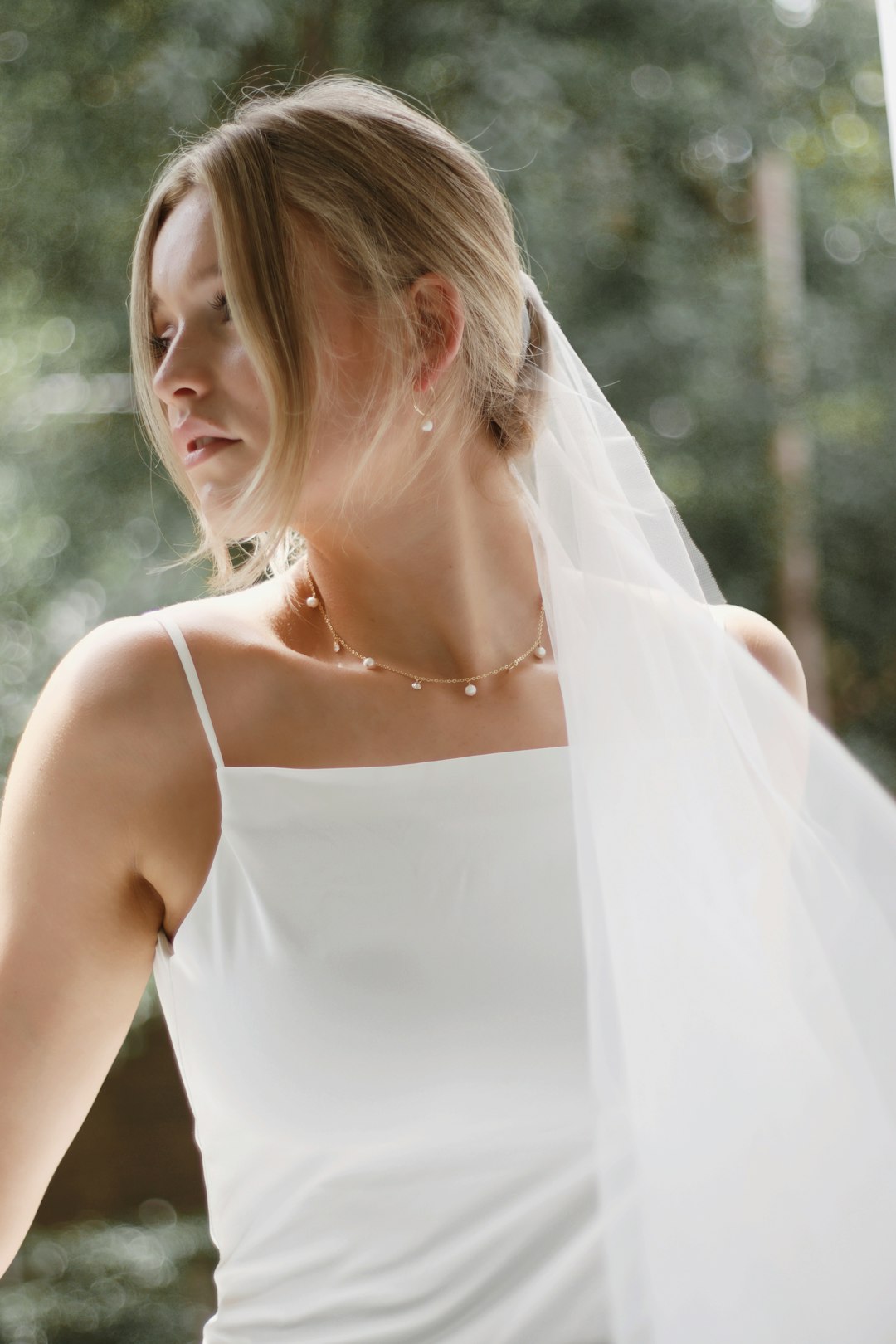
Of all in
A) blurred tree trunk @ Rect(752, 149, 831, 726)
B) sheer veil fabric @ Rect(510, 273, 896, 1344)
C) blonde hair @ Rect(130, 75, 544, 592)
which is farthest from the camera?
blurred tree trunk @ Rect(752, 149, 831, 726)

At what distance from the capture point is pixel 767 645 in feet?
3.58

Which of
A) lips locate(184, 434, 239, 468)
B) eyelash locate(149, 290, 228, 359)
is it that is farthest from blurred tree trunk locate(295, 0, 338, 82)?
lips locate(184, 434, 239, 468)

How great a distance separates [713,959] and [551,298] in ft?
4.17

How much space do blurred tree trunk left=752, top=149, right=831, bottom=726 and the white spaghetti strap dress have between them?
3.99 feet

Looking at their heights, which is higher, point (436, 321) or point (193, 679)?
point (436, 321)

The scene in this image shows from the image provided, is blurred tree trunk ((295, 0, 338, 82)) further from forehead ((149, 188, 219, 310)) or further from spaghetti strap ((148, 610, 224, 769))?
spaghetti strap ((148, 610, 224, 769))

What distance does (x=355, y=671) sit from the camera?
39.8 inches

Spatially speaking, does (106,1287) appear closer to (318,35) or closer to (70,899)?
(70,899)

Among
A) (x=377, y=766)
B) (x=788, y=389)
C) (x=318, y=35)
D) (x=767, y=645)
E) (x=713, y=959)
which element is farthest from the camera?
(x=788, y=389)

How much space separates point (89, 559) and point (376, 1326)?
1170mm

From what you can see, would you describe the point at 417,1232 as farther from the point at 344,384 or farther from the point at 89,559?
the point at 89,559

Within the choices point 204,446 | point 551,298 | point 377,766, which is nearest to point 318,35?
point 551,298

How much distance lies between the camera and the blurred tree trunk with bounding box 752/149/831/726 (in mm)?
1970

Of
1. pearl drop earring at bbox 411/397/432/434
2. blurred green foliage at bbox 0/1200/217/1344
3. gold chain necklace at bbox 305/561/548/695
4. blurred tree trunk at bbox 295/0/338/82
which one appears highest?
blurred tree trunk at bbox 295/0/338/82
